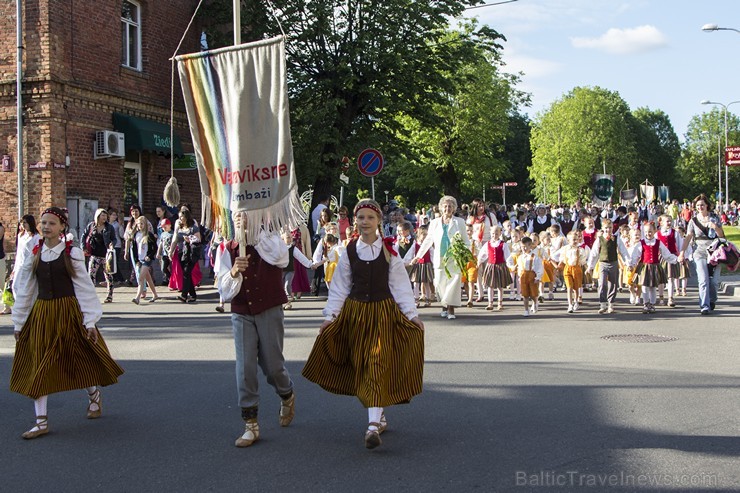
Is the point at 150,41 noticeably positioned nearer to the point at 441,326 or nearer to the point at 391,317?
the point at 441,326

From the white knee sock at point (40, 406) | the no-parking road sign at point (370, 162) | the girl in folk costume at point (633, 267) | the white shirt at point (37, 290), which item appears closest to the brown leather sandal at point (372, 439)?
the white shirt at point (37, 290)

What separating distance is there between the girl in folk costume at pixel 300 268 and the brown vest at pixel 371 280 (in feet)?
29.0

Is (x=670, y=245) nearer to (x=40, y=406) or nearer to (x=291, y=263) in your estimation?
(x=291, y=263)

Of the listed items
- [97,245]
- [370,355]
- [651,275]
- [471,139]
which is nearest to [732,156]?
[471,139]

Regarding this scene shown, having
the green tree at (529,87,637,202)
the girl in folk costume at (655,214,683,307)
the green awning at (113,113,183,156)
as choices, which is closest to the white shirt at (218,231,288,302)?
the girl in folk costume at (655,214,683,307)

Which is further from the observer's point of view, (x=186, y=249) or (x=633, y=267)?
(x=186, y=249)

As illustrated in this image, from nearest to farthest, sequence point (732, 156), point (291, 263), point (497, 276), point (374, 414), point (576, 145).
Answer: point (374, 414) < point (497, 276) < point (291, 263) < point (732, 156) < point (576, 145)

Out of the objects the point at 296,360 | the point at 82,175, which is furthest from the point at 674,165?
the point at 296,360

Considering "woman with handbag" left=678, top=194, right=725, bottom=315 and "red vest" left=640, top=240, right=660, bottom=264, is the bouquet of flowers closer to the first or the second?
"red vest" left=640, top=240, right=660, bottom=264

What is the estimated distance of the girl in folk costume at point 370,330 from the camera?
19.0 ft

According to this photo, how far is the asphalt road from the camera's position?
491 cm

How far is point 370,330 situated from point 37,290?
9.05 ft

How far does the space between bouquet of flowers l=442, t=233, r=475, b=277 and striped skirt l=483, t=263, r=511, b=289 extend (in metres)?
1.65

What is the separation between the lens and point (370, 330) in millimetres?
5871
